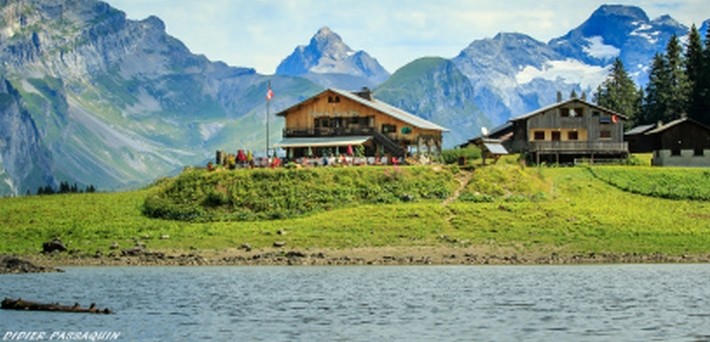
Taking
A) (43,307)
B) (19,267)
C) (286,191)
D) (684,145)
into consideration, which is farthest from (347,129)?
(43,307)

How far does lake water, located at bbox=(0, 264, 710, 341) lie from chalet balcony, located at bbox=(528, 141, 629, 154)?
47.2 m

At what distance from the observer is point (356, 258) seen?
233 feet

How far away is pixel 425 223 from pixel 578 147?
127ft

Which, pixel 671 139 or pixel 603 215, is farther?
pixel 671 139

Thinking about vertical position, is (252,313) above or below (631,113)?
below

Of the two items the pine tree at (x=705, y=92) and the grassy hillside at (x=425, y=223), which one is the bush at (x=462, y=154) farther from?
the pine tree at (x=705, y=92)

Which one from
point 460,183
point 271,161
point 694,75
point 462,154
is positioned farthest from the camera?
point 694,75

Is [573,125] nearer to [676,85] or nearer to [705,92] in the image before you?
[705,92]

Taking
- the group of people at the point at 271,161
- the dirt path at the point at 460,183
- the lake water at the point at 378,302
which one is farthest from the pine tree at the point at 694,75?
the lake water at the point at 378,302

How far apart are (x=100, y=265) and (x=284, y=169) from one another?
23858 mm

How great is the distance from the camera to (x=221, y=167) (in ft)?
308

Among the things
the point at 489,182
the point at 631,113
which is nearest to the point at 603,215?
the point at 489,182

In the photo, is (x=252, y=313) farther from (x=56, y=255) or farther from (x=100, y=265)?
(x=56, y=255)

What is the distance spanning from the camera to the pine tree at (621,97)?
15738 centimetres
